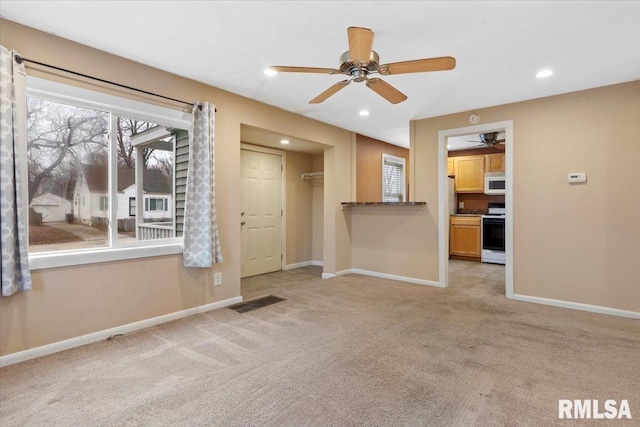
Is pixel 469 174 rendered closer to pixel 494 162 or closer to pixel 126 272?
pixel 494 162

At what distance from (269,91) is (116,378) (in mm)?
2910

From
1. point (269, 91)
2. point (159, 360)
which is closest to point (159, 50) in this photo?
point (269, 91)

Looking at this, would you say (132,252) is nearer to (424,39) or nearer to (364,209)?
(424,39)

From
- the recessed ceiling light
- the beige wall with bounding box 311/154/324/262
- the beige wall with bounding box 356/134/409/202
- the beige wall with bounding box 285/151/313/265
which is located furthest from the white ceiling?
the beige wall with bounding box 311/154/324/262

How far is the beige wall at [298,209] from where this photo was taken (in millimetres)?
5934

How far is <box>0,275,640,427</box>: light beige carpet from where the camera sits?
1.76m

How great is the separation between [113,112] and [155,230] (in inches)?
45.7

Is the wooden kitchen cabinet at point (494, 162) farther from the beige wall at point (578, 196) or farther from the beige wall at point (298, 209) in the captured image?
the beige wall at point (298, 209)

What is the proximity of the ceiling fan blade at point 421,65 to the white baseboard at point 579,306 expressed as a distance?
9.87 ft

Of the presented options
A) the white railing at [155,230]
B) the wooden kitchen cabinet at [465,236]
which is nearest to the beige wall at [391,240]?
the wooden kitchen cabinet at [465,236]

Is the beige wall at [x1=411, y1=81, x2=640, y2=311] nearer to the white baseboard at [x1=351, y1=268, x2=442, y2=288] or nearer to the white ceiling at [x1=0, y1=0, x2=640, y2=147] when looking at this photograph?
the white ceiling at [x1=0, y1=0, x2=640, y2=147]

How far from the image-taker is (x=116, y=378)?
2.11 m

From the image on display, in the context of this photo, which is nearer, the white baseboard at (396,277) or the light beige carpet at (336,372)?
the light beige carpet at (336,372)

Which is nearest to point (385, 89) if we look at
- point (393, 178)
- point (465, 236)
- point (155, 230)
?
point (155, 230)
